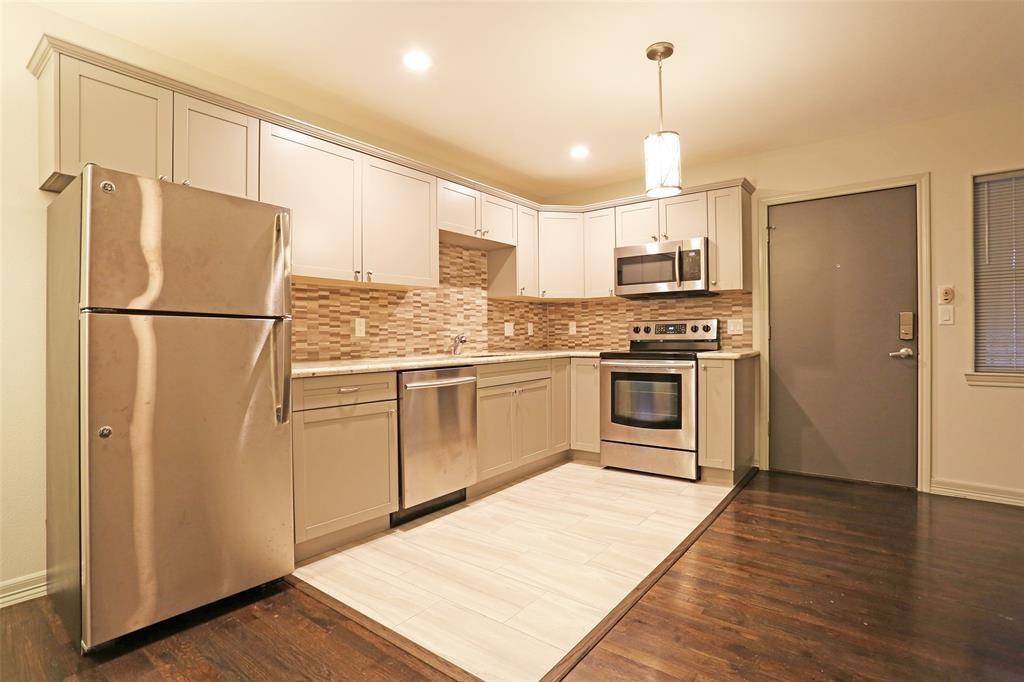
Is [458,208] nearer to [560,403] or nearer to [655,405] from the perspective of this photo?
[560,403]

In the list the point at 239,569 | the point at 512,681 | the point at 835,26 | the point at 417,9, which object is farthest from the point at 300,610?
the point at 835,26

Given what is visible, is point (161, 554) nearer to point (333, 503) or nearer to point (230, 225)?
point (333, 503)

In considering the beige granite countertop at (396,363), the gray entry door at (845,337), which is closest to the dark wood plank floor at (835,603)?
the gray entry door at (845,337)

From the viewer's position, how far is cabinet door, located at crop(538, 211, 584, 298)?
15.3ft

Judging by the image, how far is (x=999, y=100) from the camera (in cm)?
325

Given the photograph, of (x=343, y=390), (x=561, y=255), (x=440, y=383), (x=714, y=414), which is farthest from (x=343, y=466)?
(x=561, y=255)

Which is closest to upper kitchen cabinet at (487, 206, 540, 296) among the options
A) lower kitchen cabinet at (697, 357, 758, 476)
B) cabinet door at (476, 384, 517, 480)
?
cabinet door at (476, 384, 517, 480)

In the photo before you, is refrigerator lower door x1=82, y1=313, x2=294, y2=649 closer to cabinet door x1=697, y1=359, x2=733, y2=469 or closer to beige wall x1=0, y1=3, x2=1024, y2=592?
beige wall x1=0, y1=3, x2=1024, y2=592

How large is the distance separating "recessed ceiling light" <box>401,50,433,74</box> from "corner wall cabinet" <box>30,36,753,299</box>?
60cm

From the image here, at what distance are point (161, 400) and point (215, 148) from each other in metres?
1.30

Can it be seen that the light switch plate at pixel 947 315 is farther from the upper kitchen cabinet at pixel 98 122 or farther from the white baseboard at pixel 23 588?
the white baseboard at pixel 23 588

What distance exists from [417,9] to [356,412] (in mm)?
1962

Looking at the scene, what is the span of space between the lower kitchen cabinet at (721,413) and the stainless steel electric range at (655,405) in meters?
0.06

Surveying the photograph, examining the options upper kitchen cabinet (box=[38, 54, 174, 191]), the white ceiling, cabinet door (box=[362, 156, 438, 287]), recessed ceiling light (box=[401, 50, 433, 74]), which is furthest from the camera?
cabinet door (box=[362, 156, 438, 287])
